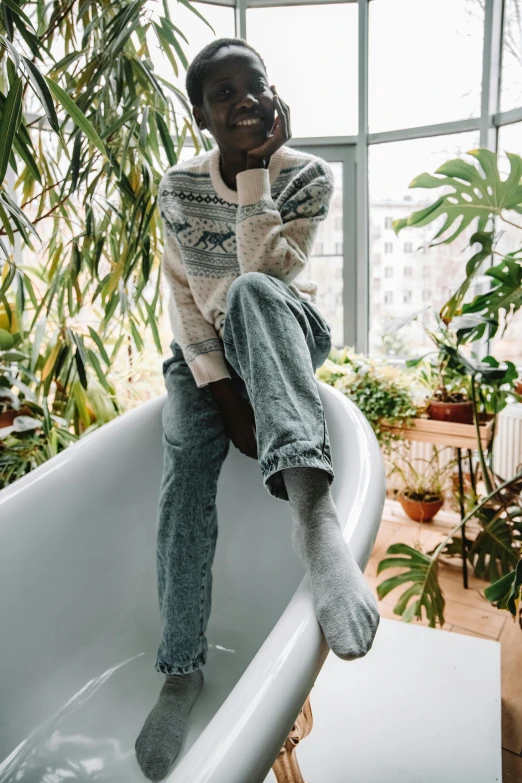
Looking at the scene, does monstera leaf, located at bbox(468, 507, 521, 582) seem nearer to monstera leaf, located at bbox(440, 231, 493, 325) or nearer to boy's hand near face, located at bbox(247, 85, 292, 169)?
monstera leaf, located at bbox(440, 231, 493, 325)

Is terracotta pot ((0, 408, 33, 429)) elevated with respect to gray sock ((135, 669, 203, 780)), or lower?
elevated

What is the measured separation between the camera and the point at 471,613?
5.54 feet

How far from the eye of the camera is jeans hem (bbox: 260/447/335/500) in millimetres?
624

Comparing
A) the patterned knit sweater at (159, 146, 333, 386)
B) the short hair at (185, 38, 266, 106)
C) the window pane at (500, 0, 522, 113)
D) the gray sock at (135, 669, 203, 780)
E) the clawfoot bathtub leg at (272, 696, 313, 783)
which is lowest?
the clawfoot bathtub leg at (272, 696, 313, 783)

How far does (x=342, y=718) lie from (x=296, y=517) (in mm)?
637

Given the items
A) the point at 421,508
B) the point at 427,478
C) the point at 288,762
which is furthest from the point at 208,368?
the point at 427,478

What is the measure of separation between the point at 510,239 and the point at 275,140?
195cm

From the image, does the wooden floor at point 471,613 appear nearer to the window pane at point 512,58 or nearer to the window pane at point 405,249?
the window pane at point 405,249

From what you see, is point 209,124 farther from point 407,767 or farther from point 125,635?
point 407,767

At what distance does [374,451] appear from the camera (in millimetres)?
1005

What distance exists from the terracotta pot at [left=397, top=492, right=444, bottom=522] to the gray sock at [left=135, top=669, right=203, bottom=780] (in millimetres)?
1666

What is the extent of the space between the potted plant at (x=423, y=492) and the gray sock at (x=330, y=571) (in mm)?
1762

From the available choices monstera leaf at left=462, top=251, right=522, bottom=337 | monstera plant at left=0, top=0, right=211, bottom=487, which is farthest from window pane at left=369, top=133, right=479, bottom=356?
monstera plant at left=0, top=0, right=211, bottom=487

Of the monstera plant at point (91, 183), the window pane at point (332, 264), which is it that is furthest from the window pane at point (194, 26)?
the monstera plant at point (91, 183)
